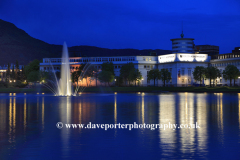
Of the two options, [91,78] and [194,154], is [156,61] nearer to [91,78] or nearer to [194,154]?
[91,78]

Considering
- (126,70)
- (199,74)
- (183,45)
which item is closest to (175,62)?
(183,45)

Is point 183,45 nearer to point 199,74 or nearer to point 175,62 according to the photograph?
point 175,62

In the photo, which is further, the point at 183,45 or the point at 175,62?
the point at 183,45

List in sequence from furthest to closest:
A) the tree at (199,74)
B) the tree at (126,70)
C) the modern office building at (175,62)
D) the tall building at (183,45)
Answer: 1. the tall building at (183,45)
2. the tree at (126,70)
3. the modern office building at (175,62)
4. the tree at (199,74)

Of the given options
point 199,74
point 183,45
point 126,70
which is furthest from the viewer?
point 183,45

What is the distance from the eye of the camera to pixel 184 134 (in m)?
18.5

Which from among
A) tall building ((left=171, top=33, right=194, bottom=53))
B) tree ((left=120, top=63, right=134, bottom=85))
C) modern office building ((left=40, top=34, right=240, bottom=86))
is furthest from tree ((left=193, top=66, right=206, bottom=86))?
tree ((left=120, top=63, right=134, bottom=85))

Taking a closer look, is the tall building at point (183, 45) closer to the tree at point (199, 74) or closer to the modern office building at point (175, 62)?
the modern office building at point (175, 62)

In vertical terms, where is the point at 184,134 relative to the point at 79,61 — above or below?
below

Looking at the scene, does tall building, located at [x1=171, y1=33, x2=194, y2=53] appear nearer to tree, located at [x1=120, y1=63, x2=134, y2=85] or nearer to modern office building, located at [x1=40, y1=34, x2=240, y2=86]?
modern office building, located at [x1=40, y1=34, x2=240, y2=86]

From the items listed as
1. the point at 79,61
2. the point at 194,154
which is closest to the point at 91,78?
the point at 79,61

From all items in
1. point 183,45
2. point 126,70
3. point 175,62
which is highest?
point 183,45

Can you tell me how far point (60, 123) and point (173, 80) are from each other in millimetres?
119792

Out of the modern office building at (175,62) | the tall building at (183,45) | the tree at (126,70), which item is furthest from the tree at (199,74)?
the tree at (126,70)
